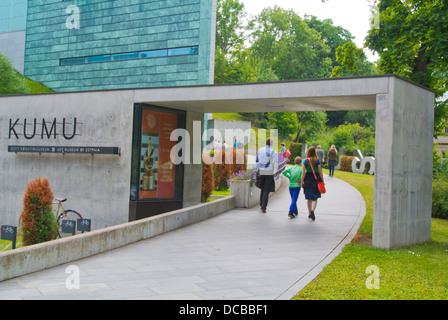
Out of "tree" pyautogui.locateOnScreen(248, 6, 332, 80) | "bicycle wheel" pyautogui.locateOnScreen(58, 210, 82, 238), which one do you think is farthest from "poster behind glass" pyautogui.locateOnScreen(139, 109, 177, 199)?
"tree" pyautogui.locateOnScreen(248, 6, 332, 80)

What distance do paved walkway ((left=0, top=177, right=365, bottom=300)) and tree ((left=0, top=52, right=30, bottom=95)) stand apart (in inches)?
1534

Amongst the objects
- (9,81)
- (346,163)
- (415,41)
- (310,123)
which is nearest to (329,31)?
(310,123)

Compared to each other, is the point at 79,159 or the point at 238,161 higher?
the point at 238,161

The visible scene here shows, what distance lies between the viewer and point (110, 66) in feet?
153

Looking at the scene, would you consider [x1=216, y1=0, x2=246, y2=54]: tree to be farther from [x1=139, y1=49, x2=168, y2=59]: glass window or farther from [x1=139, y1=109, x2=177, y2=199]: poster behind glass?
[x1=139, y1=109, x2=177, y2=199]: poster behind glass

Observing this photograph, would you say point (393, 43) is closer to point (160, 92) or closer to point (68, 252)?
point (160, 92)

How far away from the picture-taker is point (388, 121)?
8727 millimetres

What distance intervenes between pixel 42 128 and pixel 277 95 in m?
7.68

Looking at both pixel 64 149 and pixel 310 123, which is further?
pixel 310 123

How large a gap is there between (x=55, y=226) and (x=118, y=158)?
3.35 m

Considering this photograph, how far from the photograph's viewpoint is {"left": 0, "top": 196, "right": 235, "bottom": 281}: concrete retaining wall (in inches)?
259

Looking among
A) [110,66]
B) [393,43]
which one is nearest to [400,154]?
[393,43]
